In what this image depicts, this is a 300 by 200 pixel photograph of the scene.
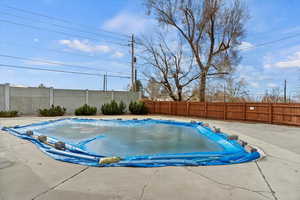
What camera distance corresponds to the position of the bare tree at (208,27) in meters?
13.9

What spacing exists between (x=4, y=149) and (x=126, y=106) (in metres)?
11.9

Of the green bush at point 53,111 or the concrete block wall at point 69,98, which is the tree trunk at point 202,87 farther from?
the green bush at point 53,111

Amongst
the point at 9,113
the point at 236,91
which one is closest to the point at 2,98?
the point at 9,113

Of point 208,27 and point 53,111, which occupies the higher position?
point 208,27

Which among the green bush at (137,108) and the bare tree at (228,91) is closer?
the green bush at (137,108)

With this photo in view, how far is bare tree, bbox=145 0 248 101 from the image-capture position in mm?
13867

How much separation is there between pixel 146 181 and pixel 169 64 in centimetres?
1397

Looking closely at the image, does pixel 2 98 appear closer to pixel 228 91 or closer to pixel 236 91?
pixel 228 91

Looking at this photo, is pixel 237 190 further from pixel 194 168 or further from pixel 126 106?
pixel 126 106

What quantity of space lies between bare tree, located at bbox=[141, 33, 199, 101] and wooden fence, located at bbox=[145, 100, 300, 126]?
2.29m

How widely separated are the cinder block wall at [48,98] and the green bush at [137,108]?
1.18 meters

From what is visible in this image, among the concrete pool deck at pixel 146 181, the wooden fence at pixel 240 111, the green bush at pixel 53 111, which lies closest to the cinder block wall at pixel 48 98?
the green bush at pixel 53 111

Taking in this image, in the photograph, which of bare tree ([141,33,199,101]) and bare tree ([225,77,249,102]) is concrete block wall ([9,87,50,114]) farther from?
bare tree ([225,77,249,102])

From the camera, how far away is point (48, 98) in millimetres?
13055
